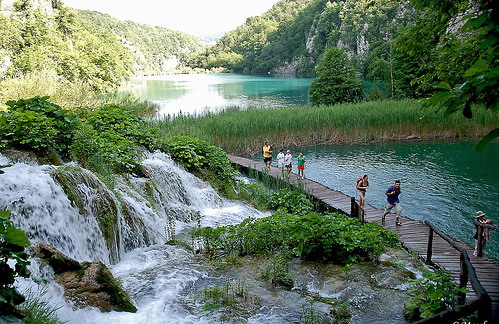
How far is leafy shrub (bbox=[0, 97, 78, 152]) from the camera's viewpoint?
8.34 meters

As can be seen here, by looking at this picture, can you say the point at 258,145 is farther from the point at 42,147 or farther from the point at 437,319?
the point at 437,319

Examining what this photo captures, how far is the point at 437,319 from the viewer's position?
3.52 metres

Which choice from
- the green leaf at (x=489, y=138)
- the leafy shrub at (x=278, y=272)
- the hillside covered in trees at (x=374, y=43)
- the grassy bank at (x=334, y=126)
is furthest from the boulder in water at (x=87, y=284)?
the grassy bank at (x=334, y=126)

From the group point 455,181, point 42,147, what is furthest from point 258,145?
point 42,147

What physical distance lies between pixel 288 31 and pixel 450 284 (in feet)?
485

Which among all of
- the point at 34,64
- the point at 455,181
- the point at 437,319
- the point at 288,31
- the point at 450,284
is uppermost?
the point at 288,31

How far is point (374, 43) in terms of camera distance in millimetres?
69250

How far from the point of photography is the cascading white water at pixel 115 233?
501 centimetres

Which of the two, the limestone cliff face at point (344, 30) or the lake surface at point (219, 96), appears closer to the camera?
the lake surface at point (219, 96)

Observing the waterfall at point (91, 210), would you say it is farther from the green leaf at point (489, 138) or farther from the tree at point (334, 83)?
the tree at point (334, 83)

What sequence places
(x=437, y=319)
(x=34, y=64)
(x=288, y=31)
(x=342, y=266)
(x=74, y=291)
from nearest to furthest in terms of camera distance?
(x=437, y=319), (x=74, y=291), (x=342, y=266), (x=34, y=64), (x=288, y=31)

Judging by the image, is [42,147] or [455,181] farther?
[455,181]

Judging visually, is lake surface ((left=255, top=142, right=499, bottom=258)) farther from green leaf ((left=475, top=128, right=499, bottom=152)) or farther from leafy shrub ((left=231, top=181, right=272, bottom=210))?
green leaf ((left=475, top=128, right=499, bottom=152))

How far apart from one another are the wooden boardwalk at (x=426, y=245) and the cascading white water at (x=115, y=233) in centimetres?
446
